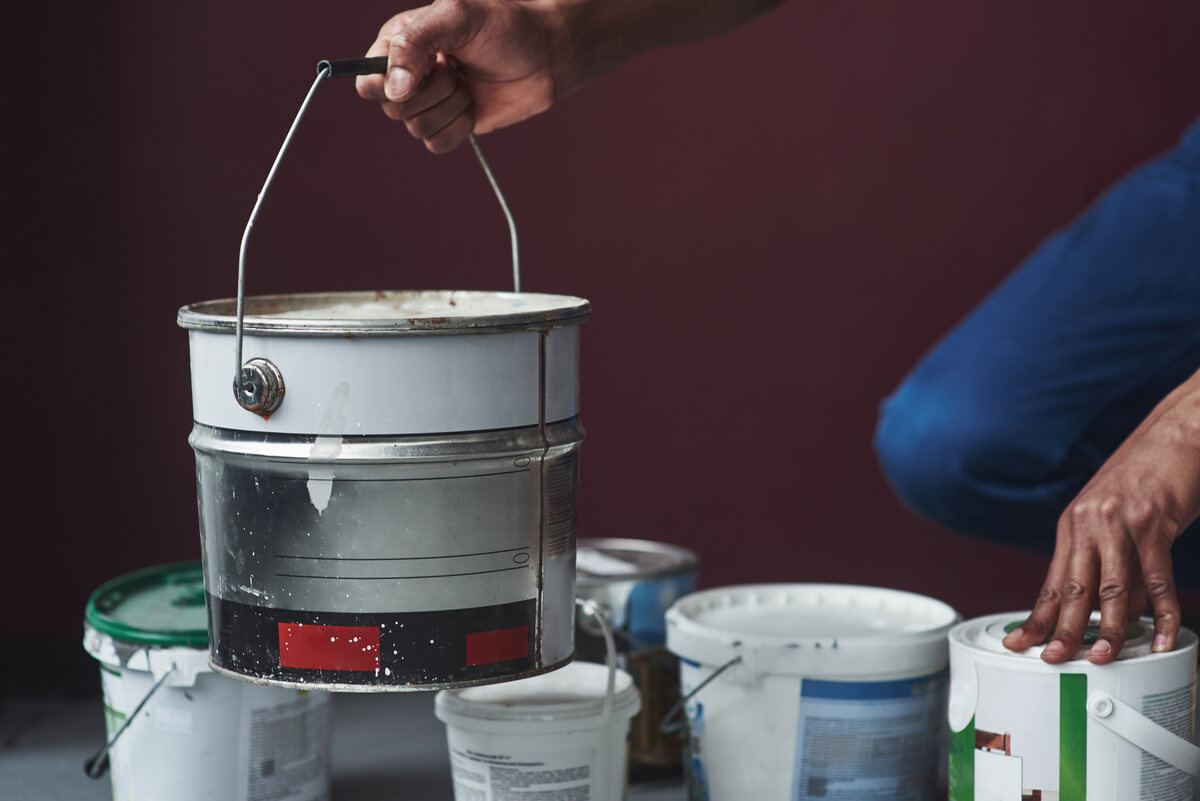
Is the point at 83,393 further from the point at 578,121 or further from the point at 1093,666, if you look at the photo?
the point at 1093,666

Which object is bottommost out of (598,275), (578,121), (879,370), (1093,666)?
(1093,666)

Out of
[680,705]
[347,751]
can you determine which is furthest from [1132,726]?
[347,751]

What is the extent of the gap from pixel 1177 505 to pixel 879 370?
3.68 ft

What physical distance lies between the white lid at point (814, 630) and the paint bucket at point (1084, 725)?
0.50 ft

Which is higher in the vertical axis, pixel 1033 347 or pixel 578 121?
pixel 578 121

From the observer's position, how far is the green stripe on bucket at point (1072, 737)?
4.37 ft

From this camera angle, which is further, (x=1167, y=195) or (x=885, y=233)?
(x=885, y=233)

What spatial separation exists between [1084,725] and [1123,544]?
184 millimetres

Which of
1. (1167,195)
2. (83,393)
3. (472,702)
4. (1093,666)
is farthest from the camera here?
(83,393)

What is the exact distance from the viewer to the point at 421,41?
1.37 m

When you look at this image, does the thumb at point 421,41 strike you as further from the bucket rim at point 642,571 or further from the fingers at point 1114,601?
the fingers at point 1114,601

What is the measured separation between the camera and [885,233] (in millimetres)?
2404

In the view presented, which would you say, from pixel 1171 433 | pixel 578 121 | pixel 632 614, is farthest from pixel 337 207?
pixel 1171 433

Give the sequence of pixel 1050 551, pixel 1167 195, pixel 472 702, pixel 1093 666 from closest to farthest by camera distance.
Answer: pixel 1093 666
pixel 472 702
pixel 1167 195
pixel 1050 551
